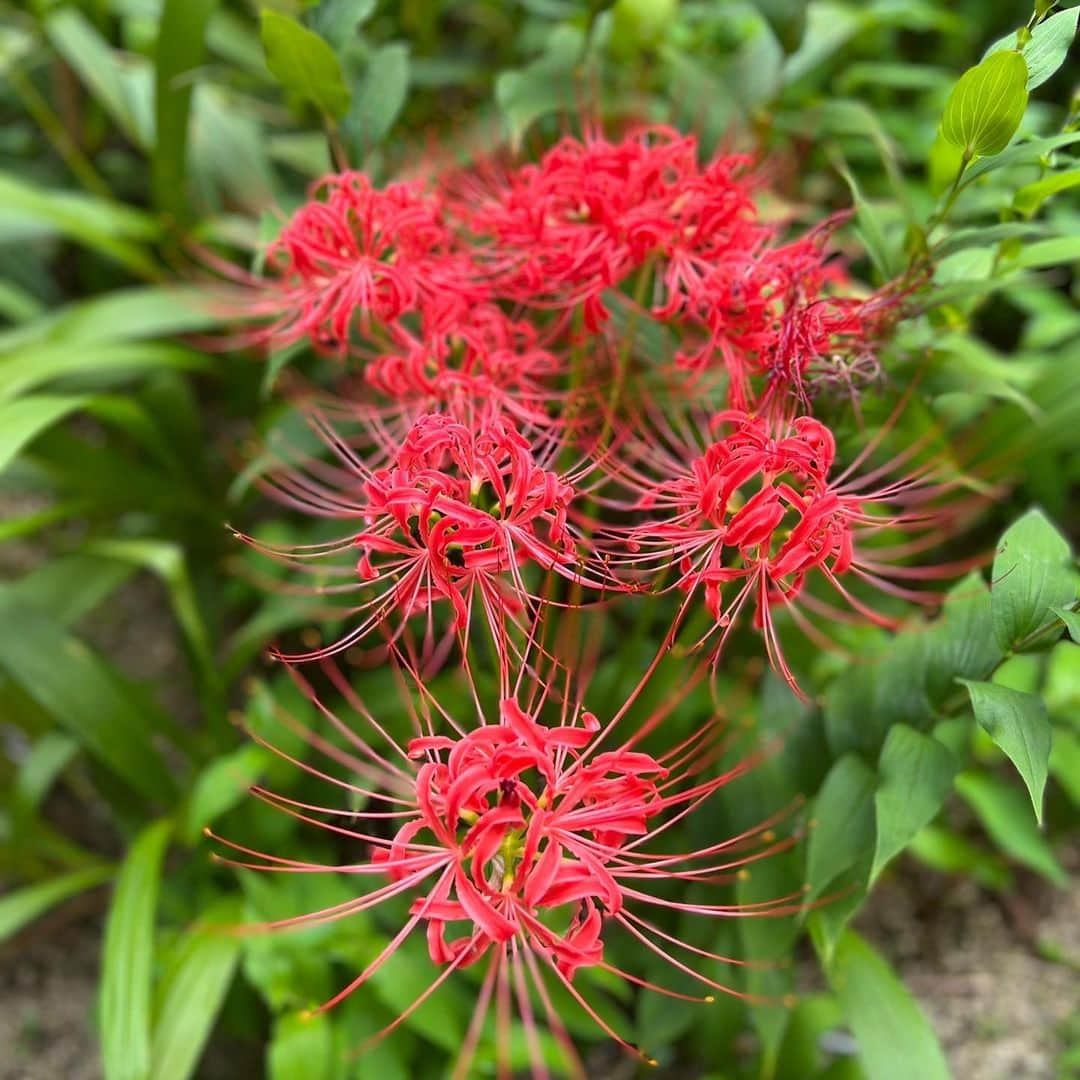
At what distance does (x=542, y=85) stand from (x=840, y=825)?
80 centimetres

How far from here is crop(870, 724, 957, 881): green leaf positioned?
2.49ft

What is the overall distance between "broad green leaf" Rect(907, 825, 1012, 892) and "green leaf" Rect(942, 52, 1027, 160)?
79cm

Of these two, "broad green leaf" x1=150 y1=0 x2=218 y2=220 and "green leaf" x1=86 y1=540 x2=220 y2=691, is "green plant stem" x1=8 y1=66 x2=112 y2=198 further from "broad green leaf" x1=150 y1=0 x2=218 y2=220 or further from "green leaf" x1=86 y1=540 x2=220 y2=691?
"green leaf" x1=86 y1=540 x2=220 y2=691

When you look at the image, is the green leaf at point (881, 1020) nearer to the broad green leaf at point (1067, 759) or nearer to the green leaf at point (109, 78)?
the broad green leaf at point (1067, 759)

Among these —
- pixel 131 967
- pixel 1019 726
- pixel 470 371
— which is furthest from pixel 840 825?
pixel 131 967

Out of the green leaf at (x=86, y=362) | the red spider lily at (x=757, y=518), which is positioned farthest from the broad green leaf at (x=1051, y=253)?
the green leaf at (x=86, y=362)

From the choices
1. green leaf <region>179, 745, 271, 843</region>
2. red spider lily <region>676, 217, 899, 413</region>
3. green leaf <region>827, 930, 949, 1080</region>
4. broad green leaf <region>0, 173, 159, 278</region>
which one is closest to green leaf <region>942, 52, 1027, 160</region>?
red spider lily <region>676, 217, 899, 413</region>

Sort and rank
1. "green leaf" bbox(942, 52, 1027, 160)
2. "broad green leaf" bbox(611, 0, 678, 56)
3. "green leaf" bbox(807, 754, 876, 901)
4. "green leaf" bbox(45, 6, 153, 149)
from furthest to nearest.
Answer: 1. "green leaf" bbox(45, 6, 153, 149)
2. "broad green leaf" bbox(611, 0, 678, 56)
3. "green leaf" bbox(807, 754, 876, 901)
4. "green leaf" bbox(942, 52, 1027, 160)

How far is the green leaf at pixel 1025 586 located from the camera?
763 millimetres

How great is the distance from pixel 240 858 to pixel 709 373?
0.73m

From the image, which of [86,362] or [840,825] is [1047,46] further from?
[86,362]

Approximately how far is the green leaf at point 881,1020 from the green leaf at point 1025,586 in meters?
0.38

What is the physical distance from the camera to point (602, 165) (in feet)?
2.93

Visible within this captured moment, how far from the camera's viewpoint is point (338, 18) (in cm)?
100
